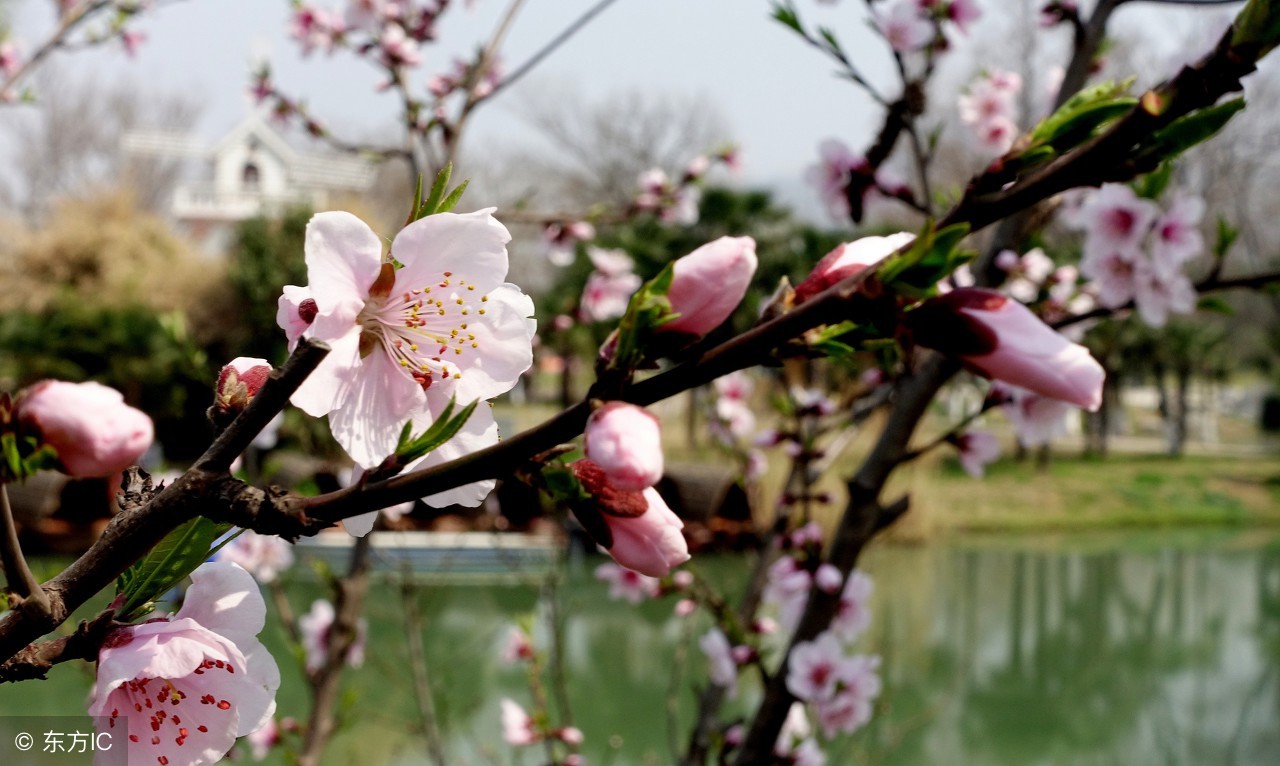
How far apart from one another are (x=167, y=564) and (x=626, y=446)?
8.2 inches

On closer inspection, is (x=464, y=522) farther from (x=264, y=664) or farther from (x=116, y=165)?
(x=116, y=165)

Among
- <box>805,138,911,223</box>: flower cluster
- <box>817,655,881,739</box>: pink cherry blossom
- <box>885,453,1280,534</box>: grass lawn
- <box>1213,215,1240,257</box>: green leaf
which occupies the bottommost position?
<box>817,655,881,739</box>: pink cherry blossom

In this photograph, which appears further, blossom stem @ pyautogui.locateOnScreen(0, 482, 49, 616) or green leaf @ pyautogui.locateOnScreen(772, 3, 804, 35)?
green leaf @ pyautogui.locateOnScreen(772, 3, 804, 35)

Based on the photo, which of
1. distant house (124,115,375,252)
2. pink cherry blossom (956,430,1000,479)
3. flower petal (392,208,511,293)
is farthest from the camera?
distant house (124,115,375,252)

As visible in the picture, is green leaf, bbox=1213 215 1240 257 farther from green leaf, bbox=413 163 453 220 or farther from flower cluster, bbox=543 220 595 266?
flower cluster, bbox=543 220 595 266

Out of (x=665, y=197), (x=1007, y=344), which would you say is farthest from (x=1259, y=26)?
(x=665, y=197)

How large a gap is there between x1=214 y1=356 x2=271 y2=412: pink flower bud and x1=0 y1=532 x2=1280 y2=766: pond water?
1.74 meters

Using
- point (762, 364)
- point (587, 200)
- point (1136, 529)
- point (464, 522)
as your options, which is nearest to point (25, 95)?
point (762, 364)

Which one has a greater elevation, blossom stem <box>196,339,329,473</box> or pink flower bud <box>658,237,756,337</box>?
pink flower bud <box>658,237,756,337</box>

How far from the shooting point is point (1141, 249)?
1352 mm

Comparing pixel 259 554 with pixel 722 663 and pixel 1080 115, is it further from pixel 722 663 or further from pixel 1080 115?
pixel 1080 115

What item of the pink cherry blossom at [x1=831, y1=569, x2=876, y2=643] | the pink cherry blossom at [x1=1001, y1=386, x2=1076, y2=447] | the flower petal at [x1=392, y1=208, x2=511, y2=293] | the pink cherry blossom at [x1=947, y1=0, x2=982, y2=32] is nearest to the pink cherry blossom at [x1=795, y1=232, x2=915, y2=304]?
the flower petal at [x1=392, y1=208, x2=511, y2=293]

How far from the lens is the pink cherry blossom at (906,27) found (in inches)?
66.2

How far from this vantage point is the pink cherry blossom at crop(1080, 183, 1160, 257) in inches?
52.0
